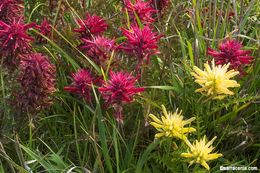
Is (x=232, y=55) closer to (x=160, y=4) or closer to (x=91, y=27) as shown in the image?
(x=91, y=27)

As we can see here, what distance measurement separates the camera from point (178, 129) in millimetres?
1707

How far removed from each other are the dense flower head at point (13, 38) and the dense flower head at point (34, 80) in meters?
0.04

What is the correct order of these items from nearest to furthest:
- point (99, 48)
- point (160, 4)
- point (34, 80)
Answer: point (34, 80) < point (99, 48) < point (160, 4)

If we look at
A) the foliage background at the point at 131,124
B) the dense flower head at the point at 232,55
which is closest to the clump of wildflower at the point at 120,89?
the foliage background at the point at 131,124

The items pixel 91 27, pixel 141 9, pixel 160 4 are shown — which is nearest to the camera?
pixel 91 27

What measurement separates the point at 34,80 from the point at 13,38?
0.18 metres

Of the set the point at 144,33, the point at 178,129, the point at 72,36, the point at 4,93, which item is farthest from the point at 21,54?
the point at 178,129

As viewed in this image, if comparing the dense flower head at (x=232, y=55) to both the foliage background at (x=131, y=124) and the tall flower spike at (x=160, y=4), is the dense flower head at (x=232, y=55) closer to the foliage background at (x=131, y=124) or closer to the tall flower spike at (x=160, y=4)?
the foliage background at (x=131, y=124)

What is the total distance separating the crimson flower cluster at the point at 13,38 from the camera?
1.85m

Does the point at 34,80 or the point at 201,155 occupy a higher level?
the point at 34,80

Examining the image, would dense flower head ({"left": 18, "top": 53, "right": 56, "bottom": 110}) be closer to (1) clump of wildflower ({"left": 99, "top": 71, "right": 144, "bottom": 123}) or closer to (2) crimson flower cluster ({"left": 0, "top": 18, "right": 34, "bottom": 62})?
(2) crimson flower cluster ({"left": 0, "top": 18, "right": 34, "bottom": 62})

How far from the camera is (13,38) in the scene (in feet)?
6.13

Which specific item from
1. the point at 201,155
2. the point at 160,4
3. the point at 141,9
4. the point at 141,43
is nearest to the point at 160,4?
the point at 160,4

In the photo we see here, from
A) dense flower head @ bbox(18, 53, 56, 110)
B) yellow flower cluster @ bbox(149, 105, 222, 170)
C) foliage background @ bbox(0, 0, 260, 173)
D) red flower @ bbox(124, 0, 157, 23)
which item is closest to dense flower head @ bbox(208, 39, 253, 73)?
foliage background @ bbox(0, 0, 260, 173)
